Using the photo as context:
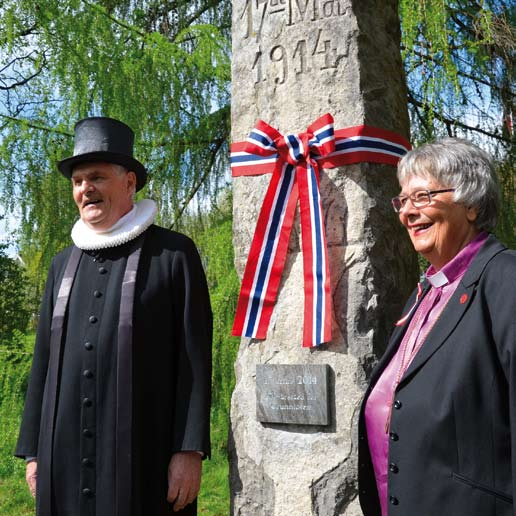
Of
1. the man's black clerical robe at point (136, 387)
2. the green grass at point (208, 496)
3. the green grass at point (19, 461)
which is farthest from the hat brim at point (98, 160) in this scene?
the green grass at point (208, 496)

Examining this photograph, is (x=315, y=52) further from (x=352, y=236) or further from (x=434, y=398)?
(x=434, y=398)

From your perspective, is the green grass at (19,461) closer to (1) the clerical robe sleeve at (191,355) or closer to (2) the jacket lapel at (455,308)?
(1) the clerical robe sleeve at (191,355)

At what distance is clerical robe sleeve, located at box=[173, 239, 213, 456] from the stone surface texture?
383 mm

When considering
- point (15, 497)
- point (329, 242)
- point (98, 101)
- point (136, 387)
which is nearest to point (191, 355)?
point (136, 387)

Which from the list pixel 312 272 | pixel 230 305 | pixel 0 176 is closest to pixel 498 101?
pixel 230 305

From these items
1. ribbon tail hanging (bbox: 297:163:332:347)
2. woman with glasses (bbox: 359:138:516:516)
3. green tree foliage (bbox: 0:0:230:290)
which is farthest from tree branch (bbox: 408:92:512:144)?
woman with glasses (bbox: 359:138:516:516)

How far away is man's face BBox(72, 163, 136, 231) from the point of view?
2.88 meters

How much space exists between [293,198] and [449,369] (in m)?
1.26

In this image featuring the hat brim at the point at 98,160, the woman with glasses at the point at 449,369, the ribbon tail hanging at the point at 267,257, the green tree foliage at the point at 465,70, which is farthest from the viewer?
the green tree foliage at the point at 465,70

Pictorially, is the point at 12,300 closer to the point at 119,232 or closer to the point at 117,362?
the point at 119,232

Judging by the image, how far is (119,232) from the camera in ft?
9.48

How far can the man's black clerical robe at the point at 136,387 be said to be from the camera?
8.74 ft

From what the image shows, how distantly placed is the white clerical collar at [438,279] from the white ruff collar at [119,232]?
1.14 meters

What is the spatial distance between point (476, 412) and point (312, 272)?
1.14 meters
